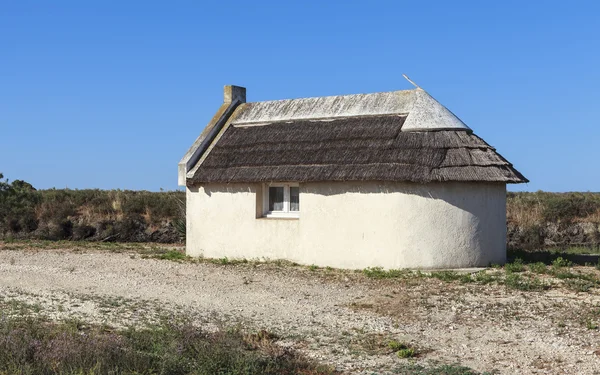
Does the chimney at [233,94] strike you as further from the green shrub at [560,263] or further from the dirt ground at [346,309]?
the green shrub at [560,263]

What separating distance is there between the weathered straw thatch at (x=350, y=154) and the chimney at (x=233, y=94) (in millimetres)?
1563

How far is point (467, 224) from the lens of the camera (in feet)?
49.2

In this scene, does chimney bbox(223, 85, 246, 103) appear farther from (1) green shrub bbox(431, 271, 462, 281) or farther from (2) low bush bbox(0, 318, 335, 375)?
(2) low bush bbox(0, 318, 335, 375)

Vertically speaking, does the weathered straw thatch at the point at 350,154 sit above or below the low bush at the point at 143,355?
above

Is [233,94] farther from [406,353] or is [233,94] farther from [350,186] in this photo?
[406,353]

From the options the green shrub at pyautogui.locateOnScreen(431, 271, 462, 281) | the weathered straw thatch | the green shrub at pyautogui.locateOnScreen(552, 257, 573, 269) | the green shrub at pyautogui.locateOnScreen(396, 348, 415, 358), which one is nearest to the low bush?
the green shrub at pyautogui.locateOnScreen(396, 348, 415, 358)

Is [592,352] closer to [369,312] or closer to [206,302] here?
[369,312]

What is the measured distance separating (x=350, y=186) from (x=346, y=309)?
16.8 ft

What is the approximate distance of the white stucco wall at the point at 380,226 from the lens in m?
14.9

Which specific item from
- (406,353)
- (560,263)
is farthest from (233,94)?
(406,353)

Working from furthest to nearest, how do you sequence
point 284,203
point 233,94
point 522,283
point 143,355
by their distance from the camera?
point 233,94, point 284,203, point 522,283, point 143,355

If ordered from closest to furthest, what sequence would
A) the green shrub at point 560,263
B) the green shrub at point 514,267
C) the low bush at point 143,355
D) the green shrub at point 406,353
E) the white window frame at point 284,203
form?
the low bush at point 143,355
the green shrub at point 406,353
the green shrub at point 514,267
the green shrub at point 560,263
the white window frame at point 284,203

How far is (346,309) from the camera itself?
1098 centimetres

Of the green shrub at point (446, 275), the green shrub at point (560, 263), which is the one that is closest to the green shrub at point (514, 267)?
the green shrub at point (560, 263)
